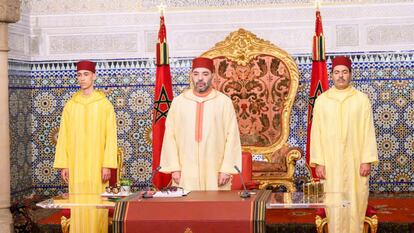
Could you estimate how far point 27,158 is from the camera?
29.1 feet

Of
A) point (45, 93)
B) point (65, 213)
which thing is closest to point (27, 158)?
point (45, 93)

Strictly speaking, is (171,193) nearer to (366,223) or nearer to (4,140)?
(366,223)

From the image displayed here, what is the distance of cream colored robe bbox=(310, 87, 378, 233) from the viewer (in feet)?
19.6

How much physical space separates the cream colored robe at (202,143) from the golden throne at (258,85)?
2.45m

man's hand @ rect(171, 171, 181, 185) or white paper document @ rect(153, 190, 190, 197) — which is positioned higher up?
man's hand @ rect(171, 171, 181, 185)

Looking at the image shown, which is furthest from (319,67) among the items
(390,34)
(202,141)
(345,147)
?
(202,141)

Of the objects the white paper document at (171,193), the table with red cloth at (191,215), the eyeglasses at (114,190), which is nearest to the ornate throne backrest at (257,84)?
the eyeglasses at (114,190)

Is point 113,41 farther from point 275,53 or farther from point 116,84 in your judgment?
point 275,53

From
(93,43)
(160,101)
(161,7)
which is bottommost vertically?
(160,101)

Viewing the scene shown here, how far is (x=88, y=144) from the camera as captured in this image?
6.30 meters

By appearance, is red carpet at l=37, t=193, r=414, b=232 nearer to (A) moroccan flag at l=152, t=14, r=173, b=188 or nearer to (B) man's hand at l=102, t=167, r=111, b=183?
(A) moroccan flag at l=152, t=14, r=173, b=188

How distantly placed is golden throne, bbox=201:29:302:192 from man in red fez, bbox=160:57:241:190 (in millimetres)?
2454

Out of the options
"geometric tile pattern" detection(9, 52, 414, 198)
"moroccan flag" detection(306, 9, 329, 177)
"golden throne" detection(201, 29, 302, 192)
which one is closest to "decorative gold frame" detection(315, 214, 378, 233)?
"moroccan flag" detection(306, 9, 329, 177)

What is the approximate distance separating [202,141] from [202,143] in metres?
0.01
